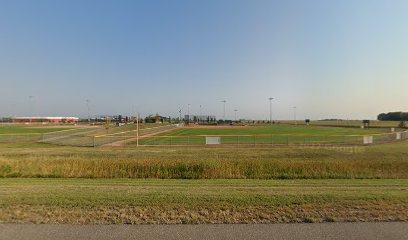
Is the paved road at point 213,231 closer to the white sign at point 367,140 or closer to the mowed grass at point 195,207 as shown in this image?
the mowed grass at point 195,207

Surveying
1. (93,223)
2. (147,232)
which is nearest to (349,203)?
(147,232)

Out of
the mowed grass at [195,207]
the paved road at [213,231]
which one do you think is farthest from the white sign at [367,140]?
the paved road at [213,231]

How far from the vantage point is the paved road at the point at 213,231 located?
186 inches

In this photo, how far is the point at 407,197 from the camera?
7086 millimetres

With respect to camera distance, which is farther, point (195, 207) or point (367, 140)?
point (367, 140)

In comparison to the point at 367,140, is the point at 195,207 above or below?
above

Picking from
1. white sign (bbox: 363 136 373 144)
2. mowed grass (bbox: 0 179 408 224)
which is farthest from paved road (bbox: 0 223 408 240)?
white sign (bbox: 363 136 373 144)

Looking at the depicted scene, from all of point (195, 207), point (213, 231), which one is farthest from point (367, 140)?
point (213, 231)

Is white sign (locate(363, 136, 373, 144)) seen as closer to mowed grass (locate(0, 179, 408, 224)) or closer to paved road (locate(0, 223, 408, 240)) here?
mowed grass (locate(0, 179, 408, 224))

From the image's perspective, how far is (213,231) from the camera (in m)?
4.98

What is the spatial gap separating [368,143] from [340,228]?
3570 cm

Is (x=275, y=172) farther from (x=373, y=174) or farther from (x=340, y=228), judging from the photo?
(x=340, y=228)

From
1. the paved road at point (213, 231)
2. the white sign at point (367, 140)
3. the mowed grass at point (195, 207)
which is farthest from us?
the white sign at point (367, 140)

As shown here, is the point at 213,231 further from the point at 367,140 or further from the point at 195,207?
the point at 367,140
